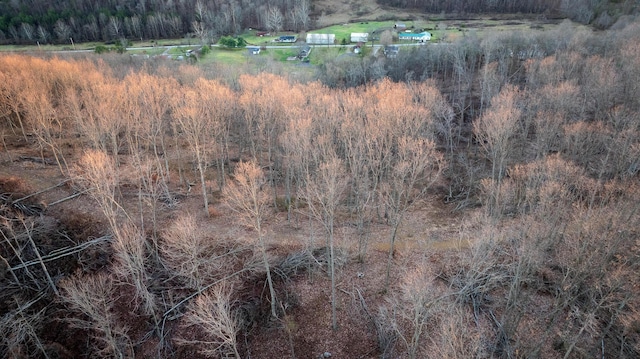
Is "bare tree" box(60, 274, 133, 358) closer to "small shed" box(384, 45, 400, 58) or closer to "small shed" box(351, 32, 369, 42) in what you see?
"small shed" box(384, 45, 400, 58)

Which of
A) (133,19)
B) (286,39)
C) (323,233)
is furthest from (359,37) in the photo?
(323,233)

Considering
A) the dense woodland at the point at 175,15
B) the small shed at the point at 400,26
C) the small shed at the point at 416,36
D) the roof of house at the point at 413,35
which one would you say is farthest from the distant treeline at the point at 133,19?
the small shed at the point at 416,36

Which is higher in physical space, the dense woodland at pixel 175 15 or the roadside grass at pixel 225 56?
the dense woodland at pixel 175 15

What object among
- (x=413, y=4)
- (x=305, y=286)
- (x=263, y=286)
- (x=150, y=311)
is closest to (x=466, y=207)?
(x=305, y=286)

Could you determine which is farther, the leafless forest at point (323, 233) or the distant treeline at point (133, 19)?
the distant treeline at point (133, 19)

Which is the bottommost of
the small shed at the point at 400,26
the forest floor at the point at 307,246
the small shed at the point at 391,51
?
the forest floor at the point at 307,246

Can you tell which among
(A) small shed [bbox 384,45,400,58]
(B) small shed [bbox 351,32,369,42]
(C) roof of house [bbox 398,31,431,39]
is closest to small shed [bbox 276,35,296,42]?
(B) small shed [bbox 351,32,369,42]

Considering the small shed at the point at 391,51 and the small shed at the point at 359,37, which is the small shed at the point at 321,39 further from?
the small shed at the point at 391,51
